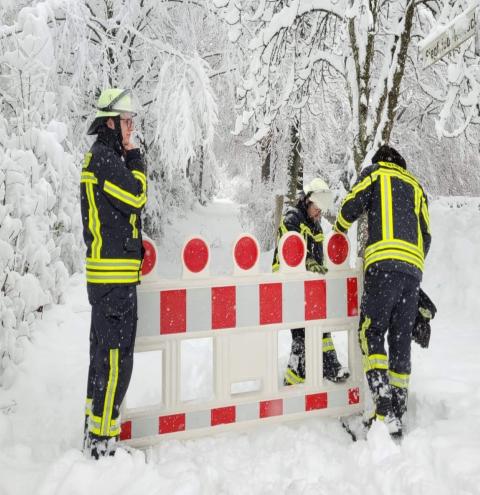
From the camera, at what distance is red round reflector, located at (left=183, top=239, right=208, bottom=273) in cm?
304

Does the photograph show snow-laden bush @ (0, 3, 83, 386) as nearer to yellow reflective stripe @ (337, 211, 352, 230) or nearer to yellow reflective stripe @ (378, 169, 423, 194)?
yellow reflective stripe @ (337, 211, 352, 230)

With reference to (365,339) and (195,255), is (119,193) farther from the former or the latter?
(365,339)

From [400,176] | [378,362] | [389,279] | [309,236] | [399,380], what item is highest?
[400,176]

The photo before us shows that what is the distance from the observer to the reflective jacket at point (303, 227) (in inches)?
163

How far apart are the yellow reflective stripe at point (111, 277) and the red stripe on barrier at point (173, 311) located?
0.30 m

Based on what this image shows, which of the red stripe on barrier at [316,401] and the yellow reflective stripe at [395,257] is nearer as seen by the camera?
the yellow reflective stripe at [395,257]

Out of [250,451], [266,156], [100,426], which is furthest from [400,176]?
[266,156]

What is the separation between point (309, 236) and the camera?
166 inches

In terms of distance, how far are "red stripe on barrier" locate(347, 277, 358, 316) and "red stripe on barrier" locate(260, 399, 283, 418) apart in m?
0.77

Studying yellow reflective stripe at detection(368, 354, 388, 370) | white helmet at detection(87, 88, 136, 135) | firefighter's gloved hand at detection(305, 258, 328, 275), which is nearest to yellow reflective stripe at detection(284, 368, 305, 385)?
yellow reflective stripe at detection(368, 354, 388, 370)

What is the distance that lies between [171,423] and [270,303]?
95 cm

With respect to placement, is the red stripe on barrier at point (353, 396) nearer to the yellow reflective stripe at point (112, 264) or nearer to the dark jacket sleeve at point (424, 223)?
the dark jacket sleeve at point (424, 223)

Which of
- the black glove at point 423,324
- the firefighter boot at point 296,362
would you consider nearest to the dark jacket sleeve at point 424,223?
the black glove at point 423,324

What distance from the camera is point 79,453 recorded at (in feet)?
8.96
